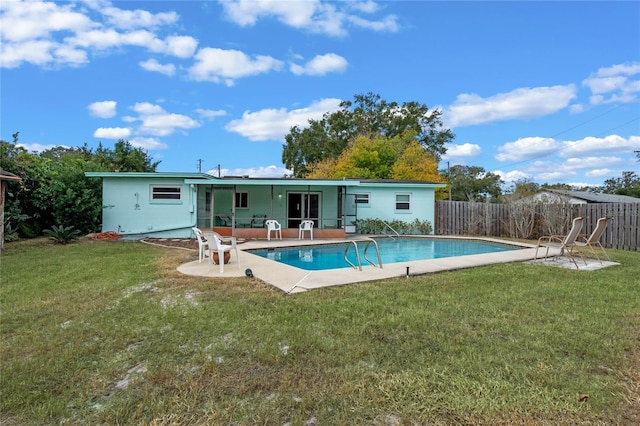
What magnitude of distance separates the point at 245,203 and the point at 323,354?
14684 millimetres

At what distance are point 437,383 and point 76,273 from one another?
7.29 metres

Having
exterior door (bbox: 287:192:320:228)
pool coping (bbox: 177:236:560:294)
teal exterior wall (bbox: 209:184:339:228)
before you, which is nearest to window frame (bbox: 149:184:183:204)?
teal exterior wall (bbox: 209:184:339:228)

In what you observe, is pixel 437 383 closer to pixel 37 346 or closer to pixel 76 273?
pixel 37 346

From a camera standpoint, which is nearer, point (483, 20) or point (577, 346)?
point (577, 346)

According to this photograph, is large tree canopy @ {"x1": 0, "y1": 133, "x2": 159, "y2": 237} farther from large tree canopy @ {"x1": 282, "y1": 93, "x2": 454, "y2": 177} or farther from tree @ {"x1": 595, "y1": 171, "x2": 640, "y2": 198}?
tree @ {"x1": 595, "y1": 171, "x2": 640, "y2": 198}

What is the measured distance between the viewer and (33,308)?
4.89 meters

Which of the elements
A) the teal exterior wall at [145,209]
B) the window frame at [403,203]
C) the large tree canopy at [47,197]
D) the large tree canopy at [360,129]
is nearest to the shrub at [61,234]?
the large tree canopy at [47,197]

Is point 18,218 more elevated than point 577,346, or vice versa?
point 18,218

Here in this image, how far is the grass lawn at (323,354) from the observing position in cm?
248

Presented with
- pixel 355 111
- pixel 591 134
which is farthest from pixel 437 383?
pixel 355 111

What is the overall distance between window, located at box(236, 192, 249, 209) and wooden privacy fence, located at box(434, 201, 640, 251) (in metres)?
9.53

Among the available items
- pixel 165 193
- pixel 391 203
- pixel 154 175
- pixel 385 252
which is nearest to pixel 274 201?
pixel 165 193

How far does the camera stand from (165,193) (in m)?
14.8

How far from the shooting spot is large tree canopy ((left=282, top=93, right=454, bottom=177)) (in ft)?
127
